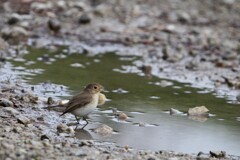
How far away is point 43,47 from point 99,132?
22.7 feet

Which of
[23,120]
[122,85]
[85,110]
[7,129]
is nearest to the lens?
[7,129]

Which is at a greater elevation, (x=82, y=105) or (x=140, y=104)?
(x=82, y=105)

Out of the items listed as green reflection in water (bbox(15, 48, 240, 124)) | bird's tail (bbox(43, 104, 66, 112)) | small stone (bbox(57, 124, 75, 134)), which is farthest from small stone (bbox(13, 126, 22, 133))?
green reflection in water (bbox(15, 48, 240, 124))

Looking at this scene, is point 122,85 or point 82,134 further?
point 122,85

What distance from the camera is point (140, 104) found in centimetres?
1114

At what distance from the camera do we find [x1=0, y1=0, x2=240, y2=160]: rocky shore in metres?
10.2

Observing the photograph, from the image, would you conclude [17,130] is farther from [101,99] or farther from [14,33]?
[14,33]

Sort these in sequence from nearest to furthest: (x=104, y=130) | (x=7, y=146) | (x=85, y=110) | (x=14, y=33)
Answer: (x=7, y=146)
(x=104, y=130)
(x=85, y=110)
(x=14, y=33)

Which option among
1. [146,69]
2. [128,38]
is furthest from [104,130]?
[128,38]

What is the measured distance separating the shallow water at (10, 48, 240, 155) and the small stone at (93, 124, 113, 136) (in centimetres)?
10

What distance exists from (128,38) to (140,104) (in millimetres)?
5937

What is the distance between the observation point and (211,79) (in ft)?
44.7

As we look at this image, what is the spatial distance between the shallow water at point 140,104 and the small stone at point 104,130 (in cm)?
10

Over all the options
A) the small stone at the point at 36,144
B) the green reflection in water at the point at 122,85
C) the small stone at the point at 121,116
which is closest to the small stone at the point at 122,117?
the small stone at the point at 121,116
